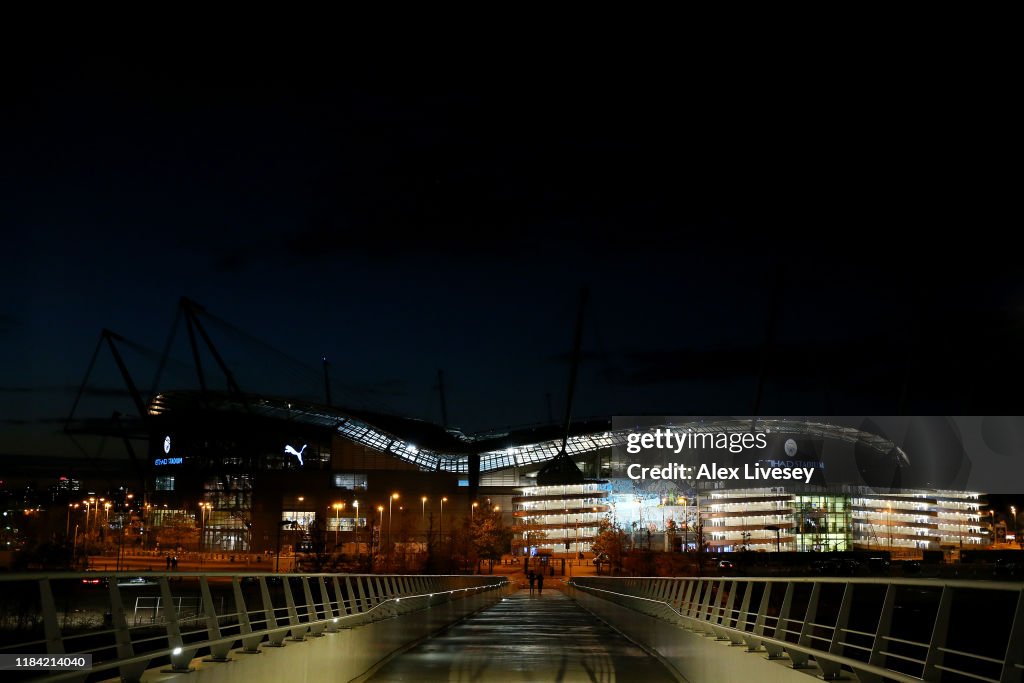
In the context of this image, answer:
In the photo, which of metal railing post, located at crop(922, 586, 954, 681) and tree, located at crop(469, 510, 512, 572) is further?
tree, located at crop(469, 510, 512, 572)

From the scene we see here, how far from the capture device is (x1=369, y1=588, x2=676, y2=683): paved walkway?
694 inches

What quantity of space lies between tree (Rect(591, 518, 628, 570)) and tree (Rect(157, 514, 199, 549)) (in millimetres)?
64109

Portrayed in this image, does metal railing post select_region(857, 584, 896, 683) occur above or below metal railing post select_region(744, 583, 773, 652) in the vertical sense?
above

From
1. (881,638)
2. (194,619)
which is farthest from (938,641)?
(194,619)

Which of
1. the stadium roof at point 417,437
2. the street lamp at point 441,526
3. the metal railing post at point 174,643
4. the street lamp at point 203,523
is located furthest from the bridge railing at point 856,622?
the stadium roof at point 417,437

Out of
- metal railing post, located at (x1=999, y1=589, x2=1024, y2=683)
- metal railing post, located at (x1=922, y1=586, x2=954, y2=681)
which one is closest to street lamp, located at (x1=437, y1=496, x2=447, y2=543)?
metal railing post, located at (x1=922, y1=586, x2=954, y2=681)

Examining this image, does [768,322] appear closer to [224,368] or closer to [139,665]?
[224,368]

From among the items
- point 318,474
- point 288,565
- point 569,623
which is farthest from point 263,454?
point 569,623

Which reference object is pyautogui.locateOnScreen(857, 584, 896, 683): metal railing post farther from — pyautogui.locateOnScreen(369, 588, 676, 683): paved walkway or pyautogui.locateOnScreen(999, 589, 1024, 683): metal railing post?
pyautogui.locateOnScreen(369, 588, 676, 683): paved walkway

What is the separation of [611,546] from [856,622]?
68945 millimetres

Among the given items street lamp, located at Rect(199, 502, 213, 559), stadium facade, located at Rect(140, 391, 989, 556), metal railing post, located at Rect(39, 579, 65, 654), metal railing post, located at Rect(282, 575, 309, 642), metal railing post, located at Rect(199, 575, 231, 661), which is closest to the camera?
metal railing post, located at Rect(39, 579, 65, 654)

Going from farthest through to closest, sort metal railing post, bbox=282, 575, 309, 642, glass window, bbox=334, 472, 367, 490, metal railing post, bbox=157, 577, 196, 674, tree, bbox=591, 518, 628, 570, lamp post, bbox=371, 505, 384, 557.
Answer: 1. glass window, bbox=334, 472, 367, 490
2. lamp post, bbox=371, 505, 384, 557
3. tree, bbox=591, 518, 628, 570
4. metal railing post, bbox=282, 575, 309, 642
5. metal railing post, bbox=157, 577, 196, 674

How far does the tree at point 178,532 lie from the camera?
15875 centimetres

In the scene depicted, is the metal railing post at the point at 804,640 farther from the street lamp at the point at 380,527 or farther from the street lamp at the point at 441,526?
the street lamp at the point at 380,527
